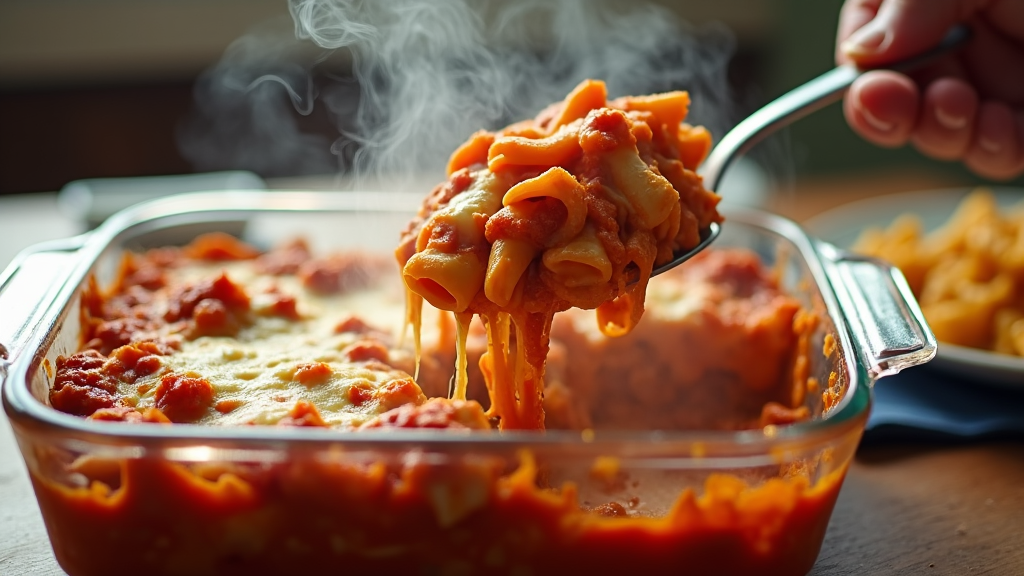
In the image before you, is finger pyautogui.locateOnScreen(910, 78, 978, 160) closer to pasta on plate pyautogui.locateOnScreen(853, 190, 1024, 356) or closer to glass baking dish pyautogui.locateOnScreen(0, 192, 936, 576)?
pasta on plate pyautogui.locateOnScreen(853, 190, 1024, 356)

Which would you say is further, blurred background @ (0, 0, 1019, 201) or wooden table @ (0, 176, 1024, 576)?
blurred background @ (0, 0, 1019, 201)

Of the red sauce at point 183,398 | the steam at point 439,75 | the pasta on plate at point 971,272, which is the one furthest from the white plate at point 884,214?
the red sauce at point 183,398

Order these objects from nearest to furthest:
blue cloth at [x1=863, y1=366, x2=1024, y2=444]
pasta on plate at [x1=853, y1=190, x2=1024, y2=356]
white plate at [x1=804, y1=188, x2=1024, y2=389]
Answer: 1. blue cloth at [x1=863, y1=366, x2=1024, y2=444]
2. pasta on plate at [x1=853, y1=190, x2=1024, y2=356]
3. white plate at [x1=804, y1=188, x2=1024, y2=389]

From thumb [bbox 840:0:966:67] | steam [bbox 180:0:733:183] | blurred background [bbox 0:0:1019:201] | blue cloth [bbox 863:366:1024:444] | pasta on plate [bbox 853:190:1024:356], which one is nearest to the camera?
blue cloth [bbox 863:366:1024:444]

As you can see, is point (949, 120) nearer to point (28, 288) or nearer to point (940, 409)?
point (940, 409)

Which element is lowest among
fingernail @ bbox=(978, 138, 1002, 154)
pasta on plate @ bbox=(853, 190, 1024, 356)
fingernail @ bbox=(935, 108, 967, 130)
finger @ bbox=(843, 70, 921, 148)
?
pasta on plate @ bbox=(853, 190, 1024, 356)

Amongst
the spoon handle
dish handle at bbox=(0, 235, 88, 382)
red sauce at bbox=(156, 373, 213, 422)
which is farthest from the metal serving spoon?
dish handle at bbox=(0, 235, 88, 382)

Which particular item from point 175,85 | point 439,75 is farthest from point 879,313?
point 175,85

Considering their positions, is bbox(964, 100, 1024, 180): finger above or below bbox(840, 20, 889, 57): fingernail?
below
